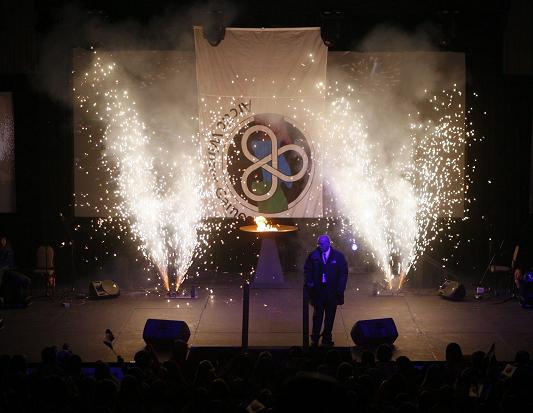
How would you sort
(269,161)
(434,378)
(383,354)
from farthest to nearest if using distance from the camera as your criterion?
(269,161) < (383,354) < (434,378)

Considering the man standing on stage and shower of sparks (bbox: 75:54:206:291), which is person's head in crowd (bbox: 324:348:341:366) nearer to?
the man standing on stage

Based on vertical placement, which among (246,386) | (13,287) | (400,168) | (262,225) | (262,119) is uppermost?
(262,119)

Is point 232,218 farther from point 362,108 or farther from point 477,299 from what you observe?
point 477,299

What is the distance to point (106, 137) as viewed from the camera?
1339 cm

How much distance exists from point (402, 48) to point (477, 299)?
4.22m

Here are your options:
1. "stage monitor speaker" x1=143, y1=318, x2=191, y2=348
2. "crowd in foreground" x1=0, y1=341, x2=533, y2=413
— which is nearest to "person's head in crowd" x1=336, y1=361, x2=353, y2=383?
"crowd in foreground" x1=0, y1=341, x2=533, y2=413

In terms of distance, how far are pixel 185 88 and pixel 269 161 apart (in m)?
1.83

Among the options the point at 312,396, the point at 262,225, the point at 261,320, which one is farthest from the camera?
the point at 262,225

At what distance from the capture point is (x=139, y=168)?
13.5 metres

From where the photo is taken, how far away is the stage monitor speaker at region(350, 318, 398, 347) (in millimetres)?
9547

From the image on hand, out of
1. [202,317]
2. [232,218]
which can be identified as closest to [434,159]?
[232,218]

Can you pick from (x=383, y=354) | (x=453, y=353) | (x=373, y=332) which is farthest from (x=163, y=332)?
(x=453, y=353)

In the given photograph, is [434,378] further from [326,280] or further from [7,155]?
[7,155]

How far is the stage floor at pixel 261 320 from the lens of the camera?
32.8 ft
